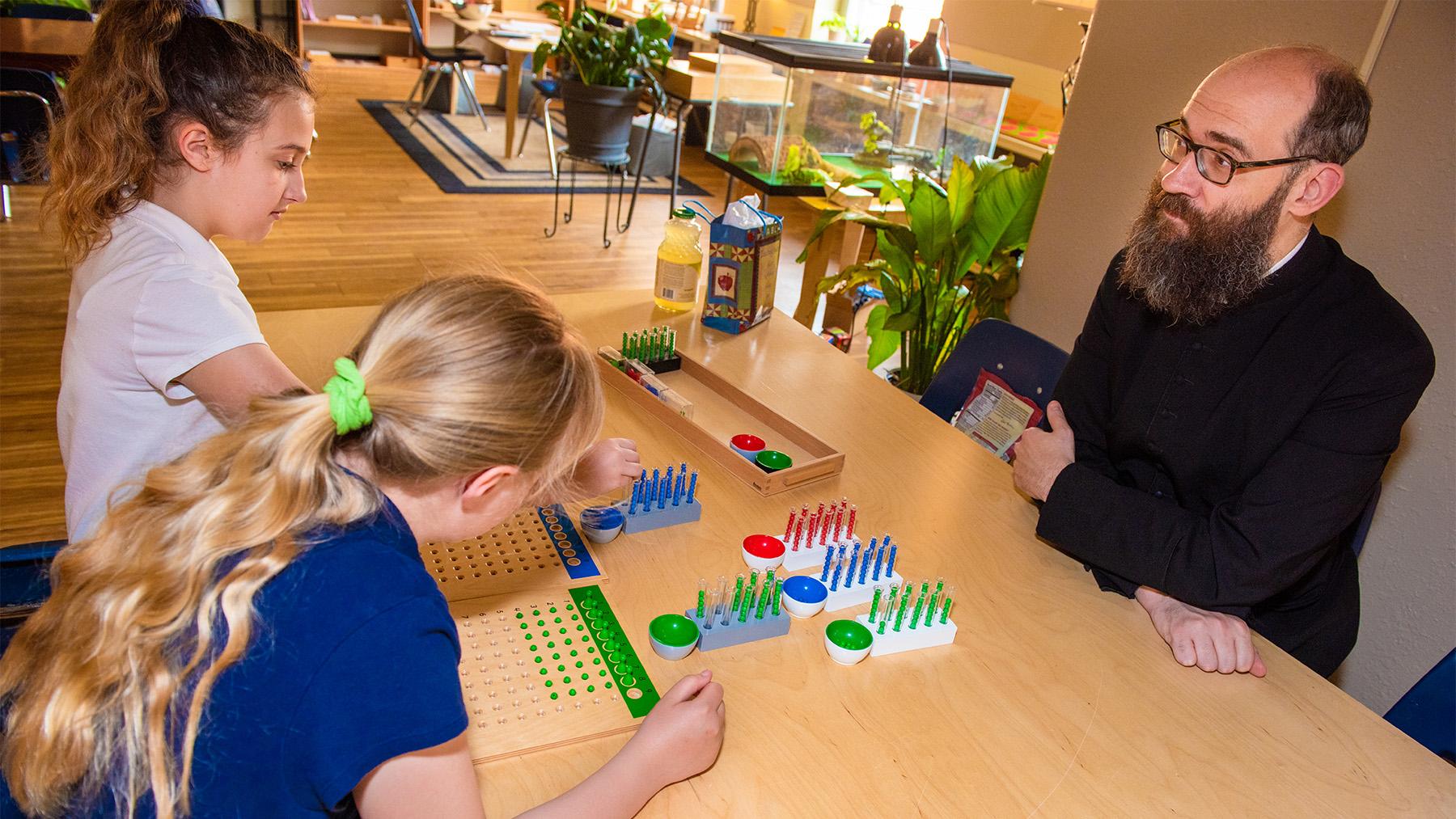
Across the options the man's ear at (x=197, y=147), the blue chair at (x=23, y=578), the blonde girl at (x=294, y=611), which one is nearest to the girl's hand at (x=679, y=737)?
the blonde girl at (x=294, y=611)

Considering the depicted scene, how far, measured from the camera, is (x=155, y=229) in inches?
53.4

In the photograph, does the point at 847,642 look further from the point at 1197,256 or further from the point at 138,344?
the point at 138,344

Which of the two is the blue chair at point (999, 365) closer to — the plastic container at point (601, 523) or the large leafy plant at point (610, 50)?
the plastic container at point (601, 523)

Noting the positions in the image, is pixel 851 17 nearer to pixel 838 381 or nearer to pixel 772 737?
pixel 838 381

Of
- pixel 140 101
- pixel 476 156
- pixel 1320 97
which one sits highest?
pixel 1320 97

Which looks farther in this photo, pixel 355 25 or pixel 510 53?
pixel 355 25

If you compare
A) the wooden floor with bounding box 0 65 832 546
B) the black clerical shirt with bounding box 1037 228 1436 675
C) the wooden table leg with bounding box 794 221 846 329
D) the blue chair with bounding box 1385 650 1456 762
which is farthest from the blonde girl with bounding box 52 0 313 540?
the wooden table leg with bounding box 794 221 846 329

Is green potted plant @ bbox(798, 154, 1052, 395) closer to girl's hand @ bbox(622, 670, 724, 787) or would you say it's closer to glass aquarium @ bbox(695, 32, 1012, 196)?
glass aquarium @ bbox(695, 32, 1012, 196)

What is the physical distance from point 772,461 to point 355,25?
7.41 meters

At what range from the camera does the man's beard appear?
1568 mm

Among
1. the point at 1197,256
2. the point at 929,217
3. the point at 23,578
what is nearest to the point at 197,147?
the point at 23,578

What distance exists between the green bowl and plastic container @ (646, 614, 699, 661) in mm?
412

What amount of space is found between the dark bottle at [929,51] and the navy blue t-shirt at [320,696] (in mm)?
3163

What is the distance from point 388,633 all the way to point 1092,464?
132 centimetres
